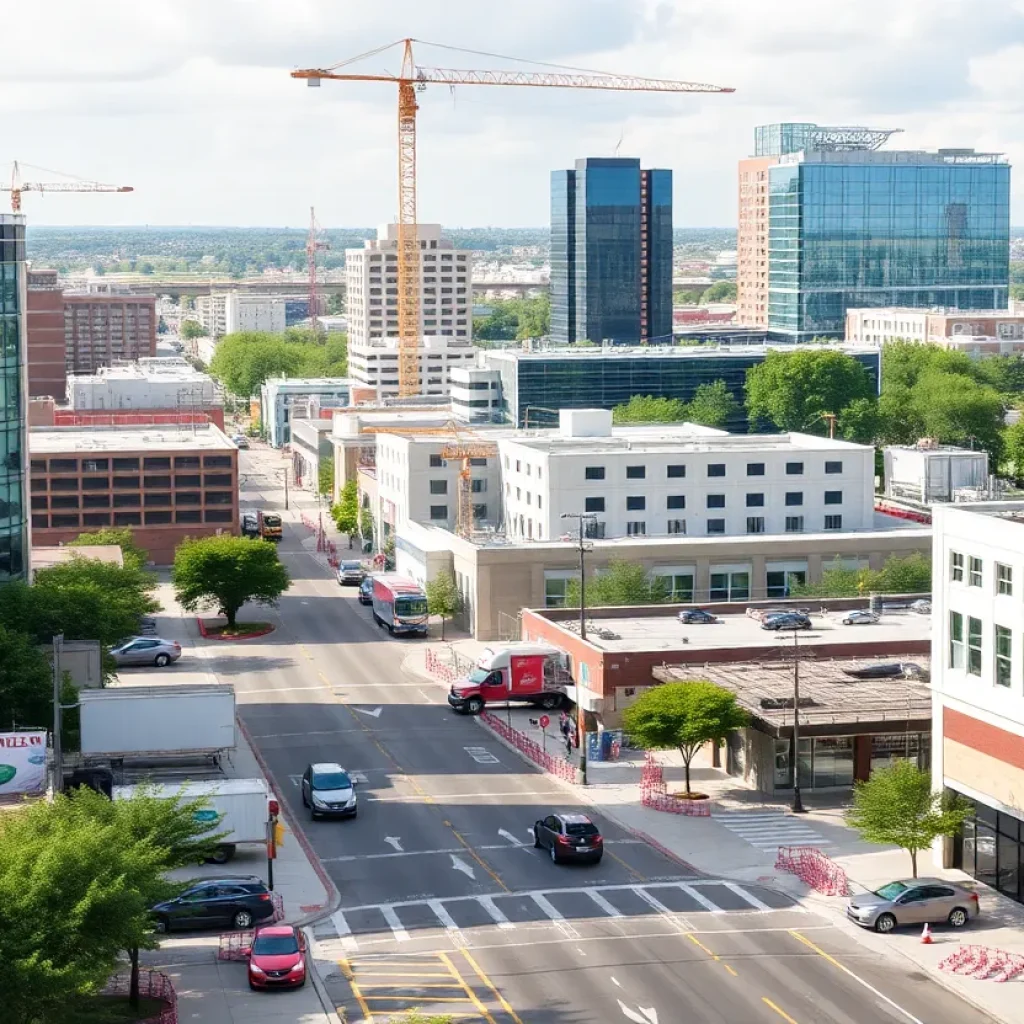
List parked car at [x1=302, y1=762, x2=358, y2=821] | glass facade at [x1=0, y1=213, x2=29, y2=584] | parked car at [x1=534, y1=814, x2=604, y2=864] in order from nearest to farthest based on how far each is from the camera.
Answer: parked car at [x1=534, y1=814, x2=604, y2=864] → parked car at [x1=302, y1=762, x2=358, y2=821] → glass facade at [x1=0, y1=213, x2=29, y2=584]

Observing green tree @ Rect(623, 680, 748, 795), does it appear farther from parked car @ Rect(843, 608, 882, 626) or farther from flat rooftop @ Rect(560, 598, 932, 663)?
parked car @ Rect(843, 608, 882, 626)

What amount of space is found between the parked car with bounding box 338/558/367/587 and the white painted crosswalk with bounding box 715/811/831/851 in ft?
202

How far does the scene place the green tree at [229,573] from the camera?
108 meters

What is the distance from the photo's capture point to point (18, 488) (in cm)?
8275

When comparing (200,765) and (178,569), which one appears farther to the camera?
(178,569)

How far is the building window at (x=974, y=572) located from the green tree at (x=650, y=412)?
118 meters

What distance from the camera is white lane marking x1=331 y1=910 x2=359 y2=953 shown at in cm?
5369

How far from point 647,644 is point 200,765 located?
846 inches

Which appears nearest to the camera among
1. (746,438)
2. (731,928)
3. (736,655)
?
(731,928)

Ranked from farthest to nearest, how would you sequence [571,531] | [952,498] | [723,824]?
[952,498], [571,531], [723,824]

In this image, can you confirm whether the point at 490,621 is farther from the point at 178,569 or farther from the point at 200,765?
the point at 200,765

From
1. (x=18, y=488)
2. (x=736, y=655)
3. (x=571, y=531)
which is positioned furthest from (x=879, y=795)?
(x=571, y=531)

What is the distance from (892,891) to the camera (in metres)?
55.4

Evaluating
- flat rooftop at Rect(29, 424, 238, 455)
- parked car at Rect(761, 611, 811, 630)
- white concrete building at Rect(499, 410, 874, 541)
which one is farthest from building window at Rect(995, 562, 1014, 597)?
flat rooftop at Rect(29, 424, 238, 455)
